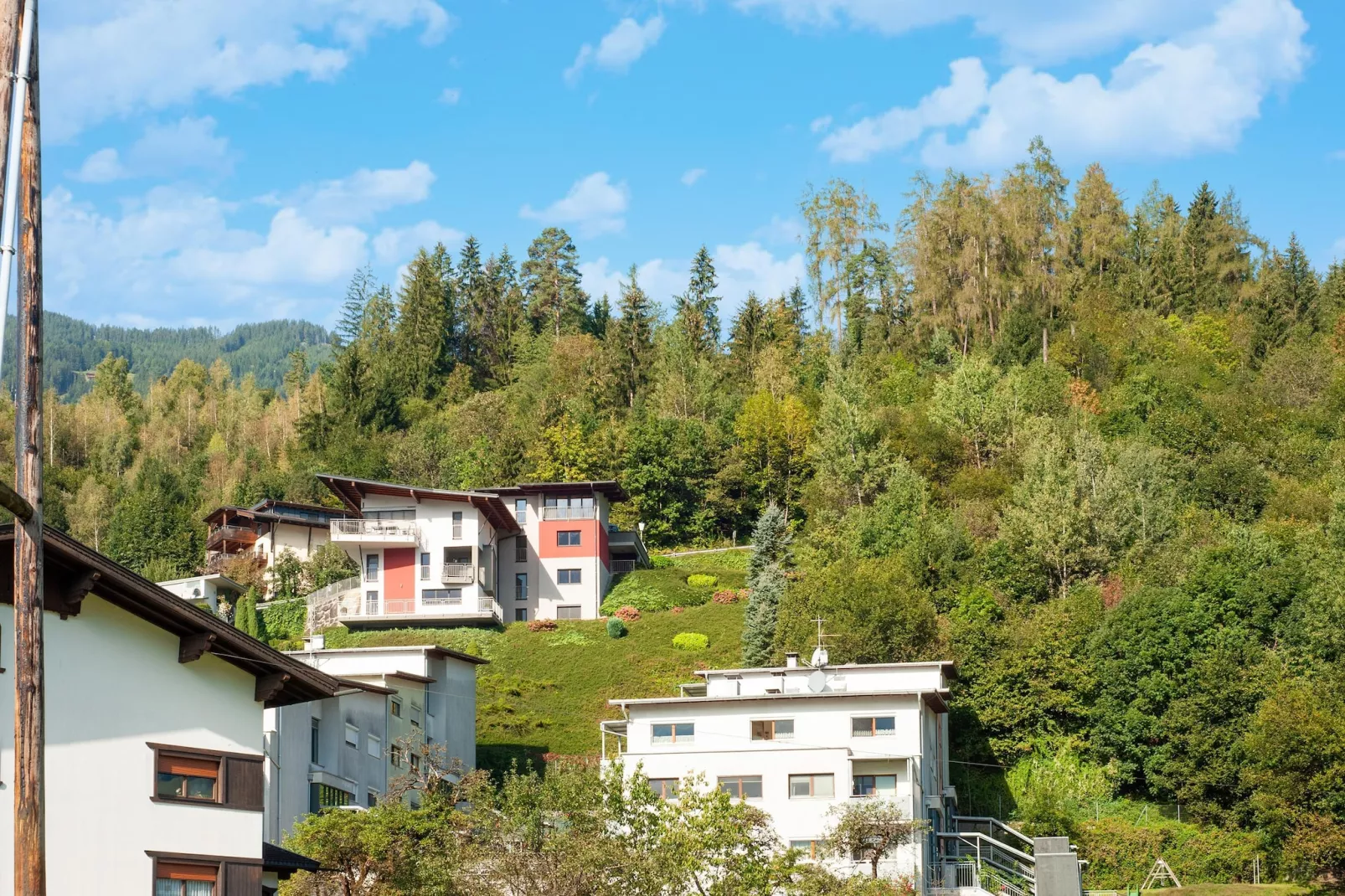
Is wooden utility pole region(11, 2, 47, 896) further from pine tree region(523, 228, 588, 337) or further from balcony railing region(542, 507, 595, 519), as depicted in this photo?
pine tree region(523, 228, 588, 337)

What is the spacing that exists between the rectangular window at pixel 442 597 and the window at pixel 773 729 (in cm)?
3265

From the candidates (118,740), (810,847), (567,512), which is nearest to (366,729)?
(810,847)

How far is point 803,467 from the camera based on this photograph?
315 ft

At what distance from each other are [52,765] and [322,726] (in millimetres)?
19456

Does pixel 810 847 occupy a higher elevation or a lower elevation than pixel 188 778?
lower

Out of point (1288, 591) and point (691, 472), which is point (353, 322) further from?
point (1288, 591)

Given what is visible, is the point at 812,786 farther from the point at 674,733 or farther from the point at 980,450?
the point at 980,450

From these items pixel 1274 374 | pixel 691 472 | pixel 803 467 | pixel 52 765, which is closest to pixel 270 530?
pixel 691 472

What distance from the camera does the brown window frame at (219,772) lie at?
925 inches

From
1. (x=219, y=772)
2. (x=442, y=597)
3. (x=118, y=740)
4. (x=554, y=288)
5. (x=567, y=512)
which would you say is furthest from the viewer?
(x=554, y=288)

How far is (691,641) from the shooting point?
→ 70688mm

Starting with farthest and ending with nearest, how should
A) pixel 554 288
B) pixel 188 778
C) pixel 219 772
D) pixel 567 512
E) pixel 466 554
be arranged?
1. pixel 554 288
2. pixel 567 512
3. pixel 466 554
4. pixel 219 772
5. pixel 188 778

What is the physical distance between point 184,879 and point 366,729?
69.2 ft

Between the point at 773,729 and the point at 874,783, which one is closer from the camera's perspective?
the point at 874,783
